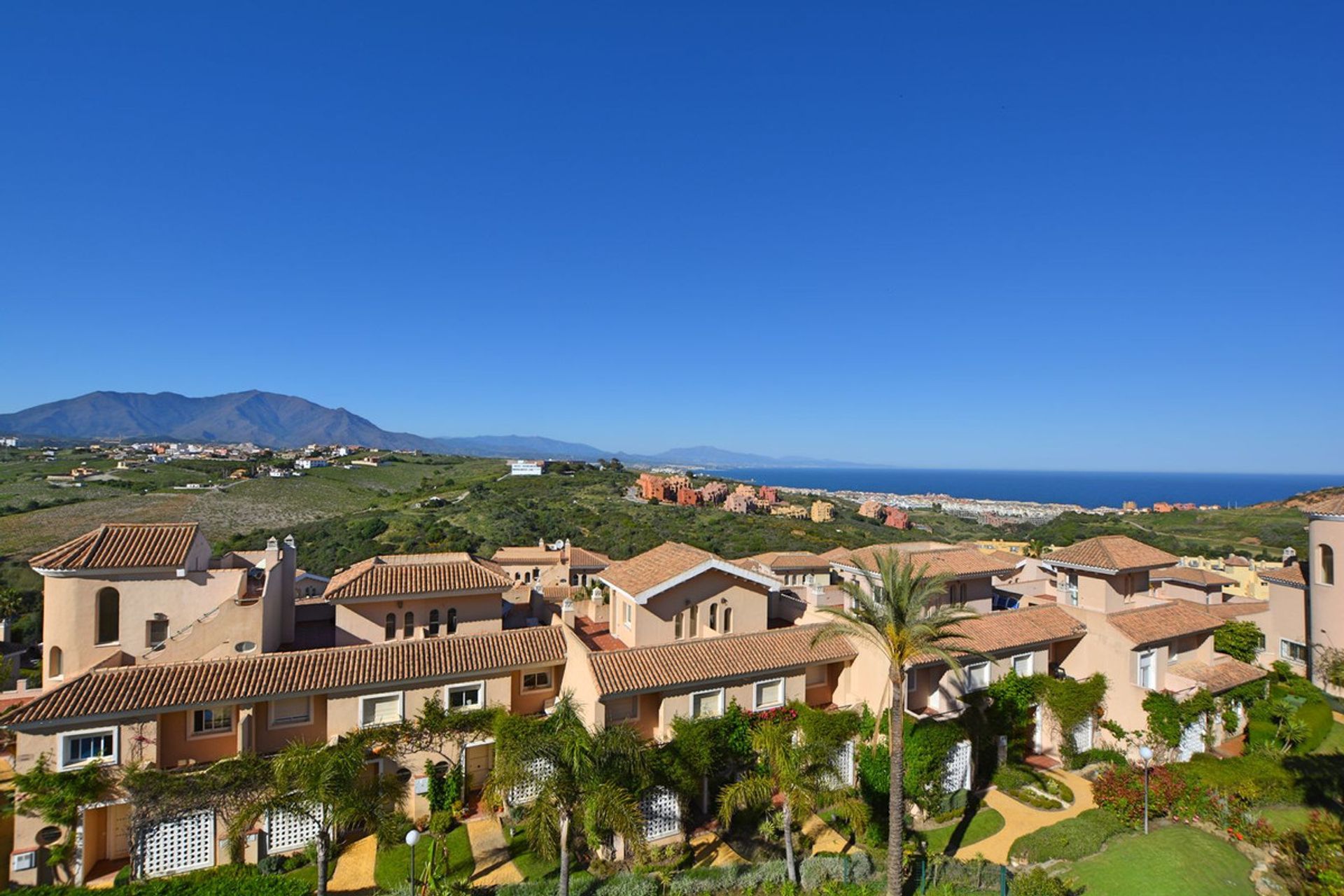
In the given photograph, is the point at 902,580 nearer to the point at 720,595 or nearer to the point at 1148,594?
the point at 720,595

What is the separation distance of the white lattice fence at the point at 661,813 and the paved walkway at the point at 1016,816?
8.70 metres

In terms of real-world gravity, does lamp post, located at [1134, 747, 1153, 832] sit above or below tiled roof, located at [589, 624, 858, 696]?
below

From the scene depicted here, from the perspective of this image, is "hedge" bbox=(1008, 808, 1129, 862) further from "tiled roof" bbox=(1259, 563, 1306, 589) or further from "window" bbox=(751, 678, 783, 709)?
"tiled roof" bbox=(1259, 563, 1306, 589)

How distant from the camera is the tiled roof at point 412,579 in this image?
2442cm

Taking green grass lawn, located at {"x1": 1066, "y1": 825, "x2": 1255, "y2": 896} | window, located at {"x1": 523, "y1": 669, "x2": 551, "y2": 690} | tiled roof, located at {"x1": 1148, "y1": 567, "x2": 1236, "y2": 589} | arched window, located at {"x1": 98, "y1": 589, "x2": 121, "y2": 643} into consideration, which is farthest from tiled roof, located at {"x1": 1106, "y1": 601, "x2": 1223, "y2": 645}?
arched window, located at {"x1": 98, "y1": 589, "x2": 121, "y2": 643}

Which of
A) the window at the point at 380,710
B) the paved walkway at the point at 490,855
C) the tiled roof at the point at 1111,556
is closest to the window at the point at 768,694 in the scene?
the paved walkway at the point at 490,855

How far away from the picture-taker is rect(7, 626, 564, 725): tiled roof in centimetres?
1650

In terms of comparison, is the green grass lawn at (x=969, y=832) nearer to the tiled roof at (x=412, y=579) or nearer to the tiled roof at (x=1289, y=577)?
the tiled roof at (x=412, y=579)

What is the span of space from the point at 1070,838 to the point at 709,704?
1166 cm

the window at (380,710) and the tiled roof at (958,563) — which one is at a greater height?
the tiled roof at (958,563)

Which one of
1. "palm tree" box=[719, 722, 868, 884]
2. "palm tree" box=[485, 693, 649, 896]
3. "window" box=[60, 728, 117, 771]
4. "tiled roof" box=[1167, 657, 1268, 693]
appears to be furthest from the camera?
"tiled roof" box=[1167, 657, 1268, 693]

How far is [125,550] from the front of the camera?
22375mm

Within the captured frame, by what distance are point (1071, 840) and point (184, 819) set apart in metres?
25.9

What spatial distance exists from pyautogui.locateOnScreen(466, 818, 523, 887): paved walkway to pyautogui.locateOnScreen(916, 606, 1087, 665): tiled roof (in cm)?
1569
